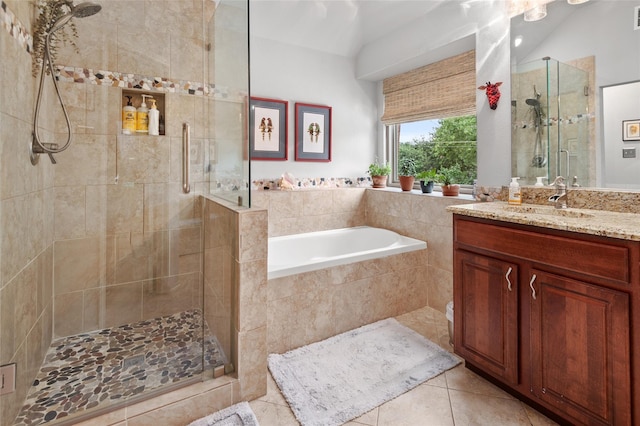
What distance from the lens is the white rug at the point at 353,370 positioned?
1.58 meters

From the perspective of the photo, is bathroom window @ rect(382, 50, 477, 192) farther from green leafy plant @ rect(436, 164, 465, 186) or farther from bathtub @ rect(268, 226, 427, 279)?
bathtub @ rect(268, 226, 427, 279)

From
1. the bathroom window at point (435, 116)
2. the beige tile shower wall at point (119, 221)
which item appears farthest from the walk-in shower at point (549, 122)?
the beige tile shower wall at point (119, 221)

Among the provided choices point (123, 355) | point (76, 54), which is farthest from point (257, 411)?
point (76, 54)

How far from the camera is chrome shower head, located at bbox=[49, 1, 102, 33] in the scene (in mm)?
1844

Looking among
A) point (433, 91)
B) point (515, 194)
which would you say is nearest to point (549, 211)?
point (515, 194)

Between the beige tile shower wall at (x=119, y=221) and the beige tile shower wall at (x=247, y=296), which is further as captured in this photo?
the beige tile shower wall at (x=119, y=221)

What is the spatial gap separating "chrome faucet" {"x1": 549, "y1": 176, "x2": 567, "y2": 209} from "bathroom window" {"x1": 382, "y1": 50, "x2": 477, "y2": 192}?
3.43ft

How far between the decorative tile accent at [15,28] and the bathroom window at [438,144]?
3087mm

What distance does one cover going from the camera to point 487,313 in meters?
1.68

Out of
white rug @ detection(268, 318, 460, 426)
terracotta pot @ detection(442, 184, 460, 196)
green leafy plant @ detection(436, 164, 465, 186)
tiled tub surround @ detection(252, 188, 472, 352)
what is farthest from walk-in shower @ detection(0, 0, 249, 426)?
green leafy plant @ detection(436, 164, 465, 186)

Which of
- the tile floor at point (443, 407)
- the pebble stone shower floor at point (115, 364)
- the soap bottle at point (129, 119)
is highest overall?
the soap bottle at point (129, 119)

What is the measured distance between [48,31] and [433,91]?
2.92 meters

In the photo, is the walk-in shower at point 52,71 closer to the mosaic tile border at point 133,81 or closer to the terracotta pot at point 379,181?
the mosaic tile border at point 133,81

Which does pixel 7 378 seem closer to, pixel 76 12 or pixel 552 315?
pixel 76 12
